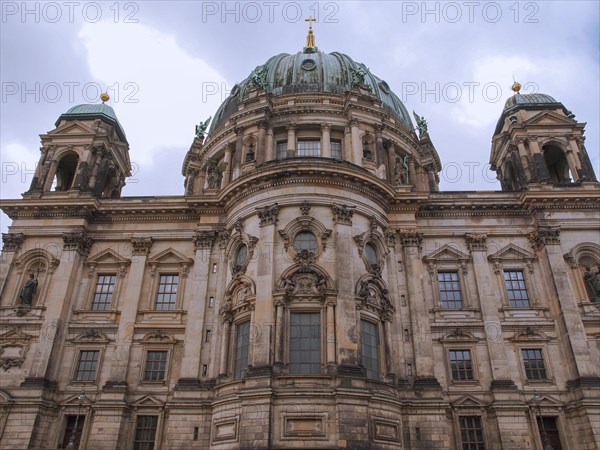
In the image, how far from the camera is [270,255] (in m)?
26.4

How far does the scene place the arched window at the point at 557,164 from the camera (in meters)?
36.4

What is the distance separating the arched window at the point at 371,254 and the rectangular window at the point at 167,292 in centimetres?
1183

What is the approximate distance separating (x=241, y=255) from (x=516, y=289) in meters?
16.6

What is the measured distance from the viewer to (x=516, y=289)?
98.5 ft

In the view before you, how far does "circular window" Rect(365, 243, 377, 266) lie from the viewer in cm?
2814

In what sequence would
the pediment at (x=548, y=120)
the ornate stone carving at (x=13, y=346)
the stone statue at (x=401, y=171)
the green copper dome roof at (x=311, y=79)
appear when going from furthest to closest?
the green copper dome roof at (x=311, y=79)
the pediment at (x=548, y=120)
the stone statue at (x=401, y=171)
the ornate stone carving at (x=13, y=346)

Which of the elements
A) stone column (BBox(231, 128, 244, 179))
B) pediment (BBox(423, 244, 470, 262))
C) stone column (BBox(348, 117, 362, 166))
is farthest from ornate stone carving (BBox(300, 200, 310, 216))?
pediment (BBox(423, 244, 470, 262))

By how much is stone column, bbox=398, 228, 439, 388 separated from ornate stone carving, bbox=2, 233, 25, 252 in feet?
77.8

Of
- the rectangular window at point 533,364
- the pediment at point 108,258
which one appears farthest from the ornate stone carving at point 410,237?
the pediment at point 108,258

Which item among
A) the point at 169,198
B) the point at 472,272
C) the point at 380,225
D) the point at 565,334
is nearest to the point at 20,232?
the point at 169,198

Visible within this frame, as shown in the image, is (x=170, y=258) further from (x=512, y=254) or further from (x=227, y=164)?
(x=512, y=254)

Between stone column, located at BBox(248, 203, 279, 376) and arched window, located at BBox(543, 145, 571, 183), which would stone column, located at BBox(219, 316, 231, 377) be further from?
arched window, located at BBox(543, 145, 571, 183)

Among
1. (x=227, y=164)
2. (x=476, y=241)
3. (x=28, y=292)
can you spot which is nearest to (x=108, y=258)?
(x=28, y=292)

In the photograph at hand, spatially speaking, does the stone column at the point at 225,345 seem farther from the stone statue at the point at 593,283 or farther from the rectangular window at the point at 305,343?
the stone statue at the point at 593,283
